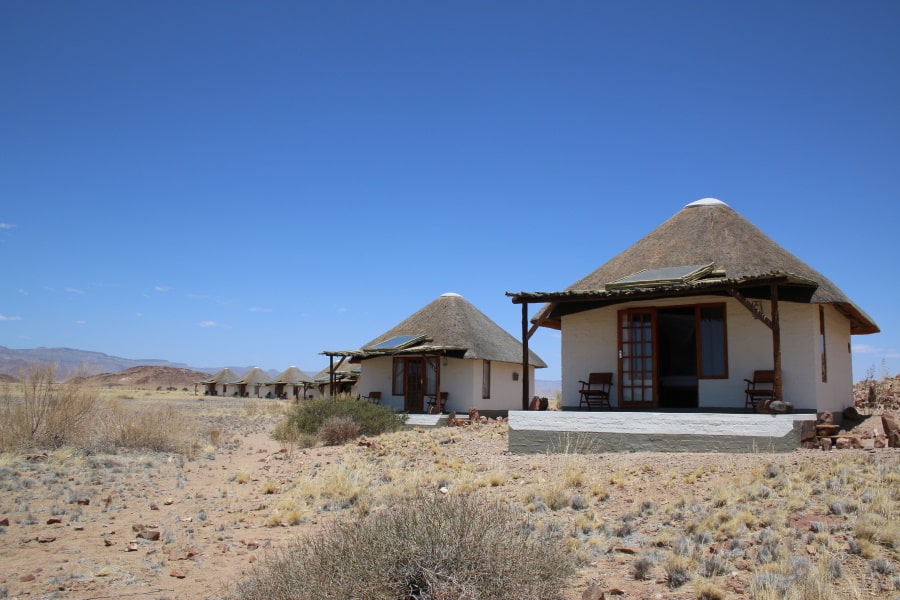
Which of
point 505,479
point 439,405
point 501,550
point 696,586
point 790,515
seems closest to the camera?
point 501,550

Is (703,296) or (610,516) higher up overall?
(703,296)

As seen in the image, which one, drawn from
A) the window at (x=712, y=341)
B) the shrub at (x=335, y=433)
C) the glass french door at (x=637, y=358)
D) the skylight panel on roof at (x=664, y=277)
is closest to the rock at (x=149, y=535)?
the shrub at (x=335, y=433)

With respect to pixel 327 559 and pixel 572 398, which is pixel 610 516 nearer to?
pixel 327 559

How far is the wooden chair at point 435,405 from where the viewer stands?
21719mm

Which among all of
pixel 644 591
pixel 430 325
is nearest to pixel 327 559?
pixel 644 591

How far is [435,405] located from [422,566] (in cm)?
1716

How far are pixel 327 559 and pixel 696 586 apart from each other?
2908 millimetres

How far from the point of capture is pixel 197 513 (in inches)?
366

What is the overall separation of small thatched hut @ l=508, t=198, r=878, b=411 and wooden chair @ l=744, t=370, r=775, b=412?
228 millimetres

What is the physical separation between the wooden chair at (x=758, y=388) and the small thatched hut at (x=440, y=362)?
10740mm

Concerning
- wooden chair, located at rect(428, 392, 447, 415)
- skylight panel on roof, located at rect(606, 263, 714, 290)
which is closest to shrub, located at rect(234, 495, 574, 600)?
skylight panel on roof, located at rect(606, 263, 714, 290)

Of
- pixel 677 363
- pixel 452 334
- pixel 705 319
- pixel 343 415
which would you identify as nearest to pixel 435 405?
pixel 452 334

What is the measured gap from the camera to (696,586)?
5.47 meters

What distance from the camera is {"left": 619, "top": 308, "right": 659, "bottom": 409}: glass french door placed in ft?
45.8
